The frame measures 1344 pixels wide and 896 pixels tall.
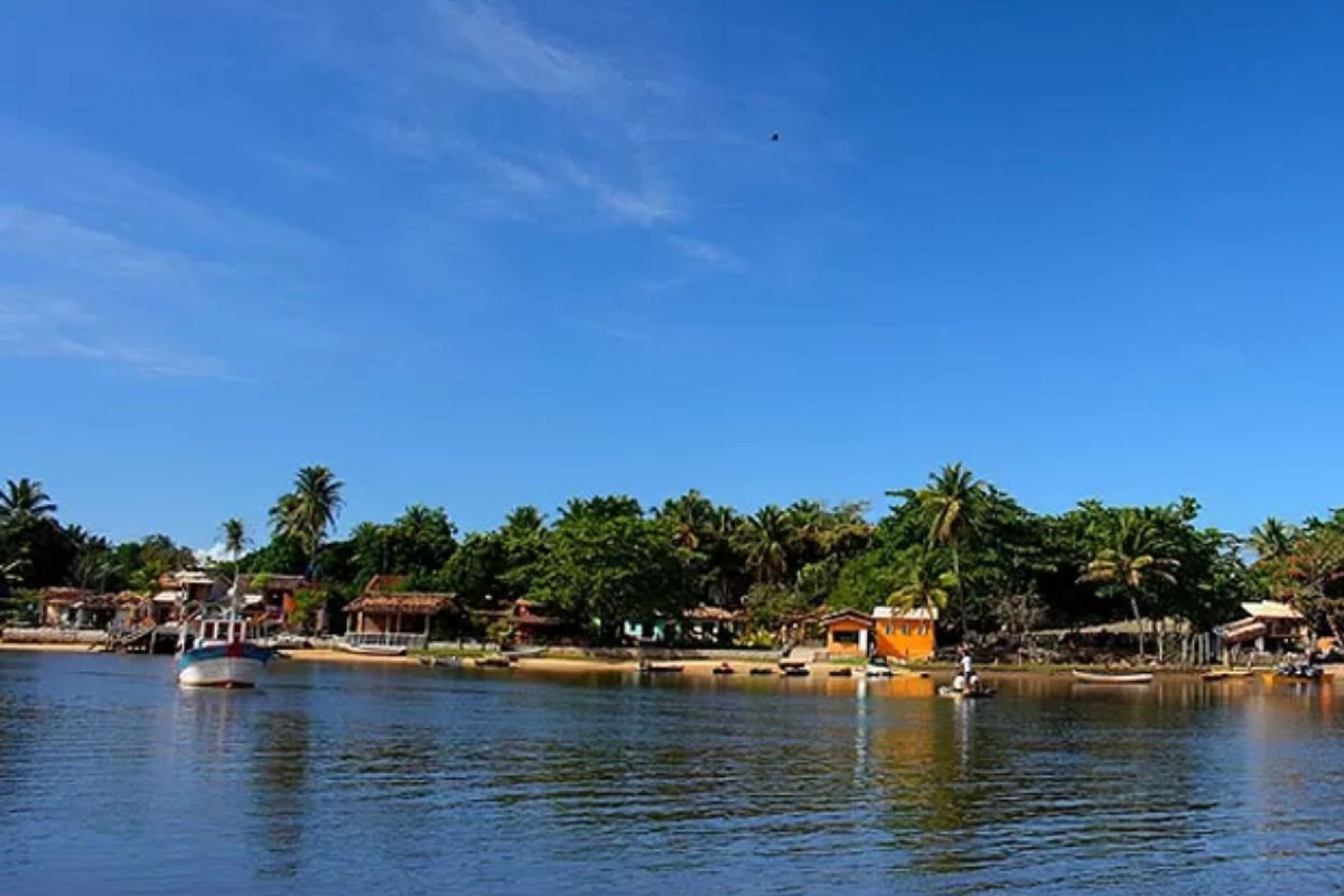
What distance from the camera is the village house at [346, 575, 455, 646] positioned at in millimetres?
92000

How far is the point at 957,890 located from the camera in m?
18.8

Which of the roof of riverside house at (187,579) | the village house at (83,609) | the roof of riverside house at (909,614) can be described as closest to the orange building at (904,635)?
the roof of riverside house at (909,614)

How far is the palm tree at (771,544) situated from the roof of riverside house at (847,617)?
18124mm

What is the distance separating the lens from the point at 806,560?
112m

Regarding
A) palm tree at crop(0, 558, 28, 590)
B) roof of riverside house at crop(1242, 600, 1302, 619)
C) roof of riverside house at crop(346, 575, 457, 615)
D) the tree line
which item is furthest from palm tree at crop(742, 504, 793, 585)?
palm tree at crop(0, 558, 28, 590)

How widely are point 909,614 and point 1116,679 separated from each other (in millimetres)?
17134

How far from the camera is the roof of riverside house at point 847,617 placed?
89.8 meters

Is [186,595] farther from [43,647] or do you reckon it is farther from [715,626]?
[715,626]

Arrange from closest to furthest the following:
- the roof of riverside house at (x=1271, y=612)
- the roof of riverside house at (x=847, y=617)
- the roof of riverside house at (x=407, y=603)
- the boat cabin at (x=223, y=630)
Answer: the boat cabin at (x=223, y=630)
the roof of riverside house at (x=847, y=617)
the roof of riverside house at (x=407, y=603)
the roof of riverside house at (x=1271, y=612)

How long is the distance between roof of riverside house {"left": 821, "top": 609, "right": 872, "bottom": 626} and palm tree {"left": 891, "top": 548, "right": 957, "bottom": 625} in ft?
10.5

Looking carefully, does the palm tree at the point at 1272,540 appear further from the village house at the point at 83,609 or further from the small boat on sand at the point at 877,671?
the village house at the point at 83,609

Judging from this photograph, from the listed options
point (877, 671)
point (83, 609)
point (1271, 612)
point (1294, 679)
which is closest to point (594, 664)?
point (877, 671)

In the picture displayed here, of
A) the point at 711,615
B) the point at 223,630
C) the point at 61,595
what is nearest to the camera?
the point at 223,630

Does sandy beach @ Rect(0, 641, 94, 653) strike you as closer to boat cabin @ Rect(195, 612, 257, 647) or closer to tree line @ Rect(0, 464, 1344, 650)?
tree line @ Rect(0, 464, 1344, 650)
